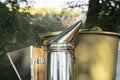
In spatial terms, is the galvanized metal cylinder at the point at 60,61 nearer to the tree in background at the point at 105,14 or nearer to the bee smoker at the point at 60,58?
the bee smoker at the point at 60,58

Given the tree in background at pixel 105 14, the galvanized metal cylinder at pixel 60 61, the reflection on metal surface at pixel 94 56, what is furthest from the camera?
the tree in background at pixel 105 14

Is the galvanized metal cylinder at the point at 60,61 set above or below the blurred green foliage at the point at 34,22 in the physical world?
above

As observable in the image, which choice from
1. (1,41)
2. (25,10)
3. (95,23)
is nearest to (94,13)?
(95,23)

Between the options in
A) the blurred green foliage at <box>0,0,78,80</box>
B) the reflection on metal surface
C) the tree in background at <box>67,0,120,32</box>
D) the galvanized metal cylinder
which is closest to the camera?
the galvanized metal cylinder

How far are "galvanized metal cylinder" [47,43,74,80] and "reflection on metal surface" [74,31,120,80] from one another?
2.89ft

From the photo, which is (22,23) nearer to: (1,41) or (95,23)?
(1,41)

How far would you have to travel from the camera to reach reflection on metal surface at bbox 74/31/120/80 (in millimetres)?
3568

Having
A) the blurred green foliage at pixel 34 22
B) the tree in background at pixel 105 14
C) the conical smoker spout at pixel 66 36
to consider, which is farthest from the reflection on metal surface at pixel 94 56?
the tree in background at pixel 105 14

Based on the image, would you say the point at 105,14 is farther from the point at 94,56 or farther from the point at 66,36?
the point at 66,36

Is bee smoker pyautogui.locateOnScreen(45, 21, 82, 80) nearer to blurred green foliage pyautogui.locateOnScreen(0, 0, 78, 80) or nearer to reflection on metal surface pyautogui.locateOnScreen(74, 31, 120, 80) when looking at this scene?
reflection on metal surface pyautogui.locateOnScreen(74, 31, 120, 80)

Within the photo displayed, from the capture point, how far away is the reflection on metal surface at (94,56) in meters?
3.57

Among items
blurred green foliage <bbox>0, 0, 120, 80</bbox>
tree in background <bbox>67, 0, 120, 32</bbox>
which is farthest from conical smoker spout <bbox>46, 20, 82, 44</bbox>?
tree in background <bbox>67, 0, 120, 32</bbox>

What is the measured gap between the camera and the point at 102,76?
365 cm

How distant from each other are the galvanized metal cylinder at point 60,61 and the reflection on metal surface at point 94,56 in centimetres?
88
